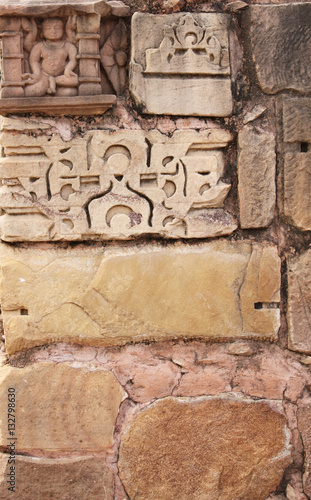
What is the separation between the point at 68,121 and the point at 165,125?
0.40 m

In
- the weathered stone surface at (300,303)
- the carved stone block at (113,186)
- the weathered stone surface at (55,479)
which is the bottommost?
the weathered stone surface at (55,479)

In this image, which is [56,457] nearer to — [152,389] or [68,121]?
[152,389]

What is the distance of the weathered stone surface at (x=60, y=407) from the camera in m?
1.82

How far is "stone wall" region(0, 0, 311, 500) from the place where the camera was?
182cm

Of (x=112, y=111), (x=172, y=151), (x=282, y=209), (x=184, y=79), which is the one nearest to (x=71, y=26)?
(x=112, y=111)

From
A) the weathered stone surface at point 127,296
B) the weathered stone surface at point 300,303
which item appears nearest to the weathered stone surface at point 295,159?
the weathered stone surface at point 300,303

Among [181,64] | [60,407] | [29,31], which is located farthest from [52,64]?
[60,407]

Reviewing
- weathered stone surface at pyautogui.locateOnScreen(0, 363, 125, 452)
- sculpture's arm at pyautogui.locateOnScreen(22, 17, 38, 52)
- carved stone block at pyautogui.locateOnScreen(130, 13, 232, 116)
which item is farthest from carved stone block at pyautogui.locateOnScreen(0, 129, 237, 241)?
weathered stone surface at pyautogui.locateOnScreen(0, 363, 125, 452)

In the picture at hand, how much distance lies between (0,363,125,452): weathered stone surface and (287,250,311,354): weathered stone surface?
2.57 feet

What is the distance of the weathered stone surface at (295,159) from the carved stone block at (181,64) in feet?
0.82

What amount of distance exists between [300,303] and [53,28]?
1507mm

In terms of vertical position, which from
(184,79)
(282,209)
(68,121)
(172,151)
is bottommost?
(282,209)

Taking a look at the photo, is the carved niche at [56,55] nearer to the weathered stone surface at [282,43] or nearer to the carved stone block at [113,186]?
the carved stone block at [113,186]

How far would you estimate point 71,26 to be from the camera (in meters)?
1.80
